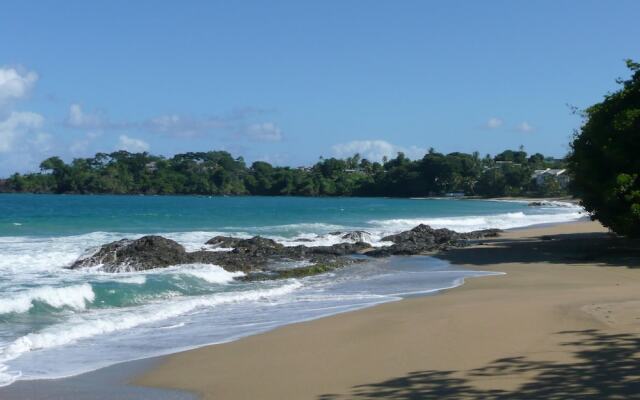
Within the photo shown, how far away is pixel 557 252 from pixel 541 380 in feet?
63.3

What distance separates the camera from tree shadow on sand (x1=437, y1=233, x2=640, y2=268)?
72.5ft

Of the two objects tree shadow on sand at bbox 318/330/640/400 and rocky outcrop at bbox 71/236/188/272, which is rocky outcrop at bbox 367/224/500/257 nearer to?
rocky outcrop at bbox 71/236/188/272

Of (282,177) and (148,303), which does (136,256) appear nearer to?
(148,303)

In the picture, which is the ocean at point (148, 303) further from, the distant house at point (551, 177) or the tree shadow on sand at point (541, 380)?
the distant house at point (551, 177)

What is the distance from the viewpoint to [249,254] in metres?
26.2

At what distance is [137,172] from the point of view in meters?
168

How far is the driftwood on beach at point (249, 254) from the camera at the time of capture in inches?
848

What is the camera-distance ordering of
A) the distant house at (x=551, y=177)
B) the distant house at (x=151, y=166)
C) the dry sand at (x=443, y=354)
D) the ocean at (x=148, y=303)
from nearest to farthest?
the dry sand at (x=443, y=354)
the ocean at (x=148, y=303)
the distant house at (x=551, y=177)
the distant house at (x=151, y=166)

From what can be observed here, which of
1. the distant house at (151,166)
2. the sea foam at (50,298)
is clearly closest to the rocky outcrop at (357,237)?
the sea foam at (50,298)

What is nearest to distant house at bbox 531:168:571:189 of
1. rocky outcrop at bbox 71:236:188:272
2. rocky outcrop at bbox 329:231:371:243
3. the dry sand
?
rocky outcrop at bbox 329:231:371:243

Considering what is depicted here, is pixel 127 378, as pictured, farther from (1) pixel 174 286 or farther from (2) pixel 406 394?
(1) pixel 174 286

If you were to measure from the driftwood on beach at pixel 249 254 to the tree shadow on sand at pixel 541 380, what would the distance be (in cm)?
1274

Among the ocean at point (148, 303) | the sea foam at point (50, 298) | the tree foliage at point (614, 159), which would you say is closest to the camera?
the ocean at point (148, 303)

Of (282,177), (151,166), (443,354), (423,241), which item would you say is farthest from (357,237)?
(151,166)
